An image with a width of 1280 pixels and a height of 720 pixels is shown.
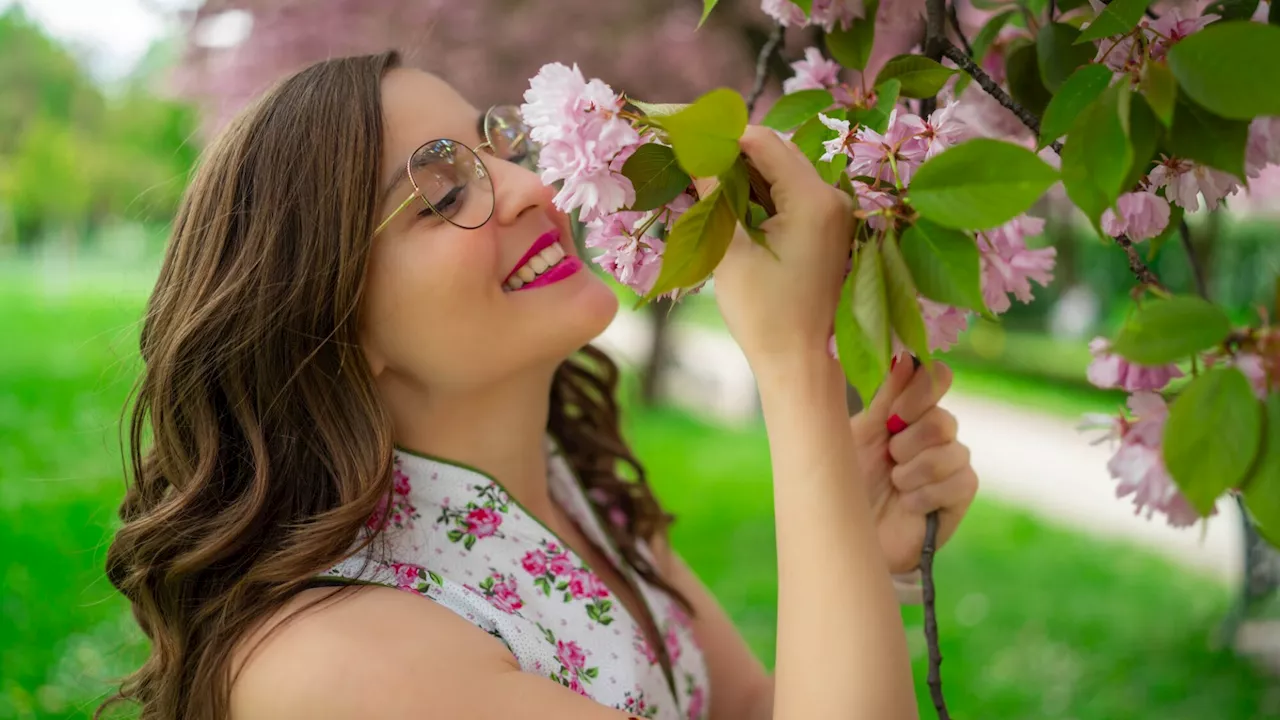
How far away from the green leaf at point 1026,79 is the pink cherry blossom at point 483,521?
813 millimetres

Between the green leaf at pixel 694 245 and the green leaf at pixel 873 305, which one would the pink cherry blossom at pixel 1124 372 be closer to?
the green leaf at pixel 873 305

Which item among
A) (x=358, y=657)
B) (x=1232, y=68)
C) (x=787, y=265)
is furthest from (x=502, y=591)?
(x=1232, y=68)

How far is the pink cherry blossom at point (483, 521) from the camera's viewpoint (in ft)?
4.52

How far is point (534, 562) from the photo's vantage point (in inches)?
54.9

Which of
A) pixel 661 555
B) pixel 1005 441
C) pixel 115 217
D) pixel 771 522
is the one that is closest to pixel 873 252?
pixel 661 555

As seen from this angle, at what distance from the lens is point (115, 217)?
92.0 feet

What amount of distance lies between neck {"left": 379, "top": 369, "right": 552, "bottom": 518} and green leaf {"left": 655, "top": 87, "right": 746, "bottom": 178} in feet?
2.28

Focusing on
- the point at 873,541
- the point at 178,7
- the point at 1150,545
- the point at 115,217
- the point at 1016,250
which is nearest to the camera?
the point at 1016,250

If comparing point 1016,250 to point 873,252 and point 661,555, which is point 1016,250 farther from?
point 661,555

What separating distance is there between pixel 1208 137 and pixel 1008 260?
0.53 ft

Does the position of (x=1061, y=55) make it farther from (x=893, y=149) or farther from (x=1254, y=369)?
(x=1254, y=369)

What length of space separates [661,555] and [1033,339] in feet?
42.9

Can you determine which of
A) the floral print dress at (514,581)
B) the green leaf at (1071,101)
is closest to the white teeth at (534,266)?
the floral print dress at (514,581)

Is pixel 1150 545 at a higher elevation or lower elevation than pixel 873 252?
lower
